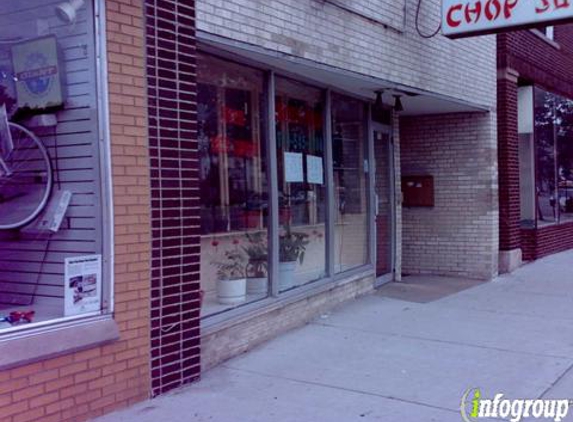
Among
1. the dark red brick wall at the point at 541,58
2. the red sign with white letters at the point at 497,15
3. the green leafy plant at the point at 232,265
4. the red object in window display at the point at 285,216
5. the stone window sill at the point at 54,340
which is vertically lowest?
the stone window sill at the point at 54,340

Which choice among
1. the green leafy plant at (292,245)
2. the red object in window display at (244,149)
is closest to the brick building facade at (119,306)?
the red object in window display at (244,149)

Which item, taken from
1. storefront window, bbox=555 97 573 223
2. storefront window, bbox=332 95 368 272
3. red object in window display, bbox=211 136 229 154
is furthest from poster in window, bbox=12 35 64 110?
storefront window, bbox=555 97 573 223

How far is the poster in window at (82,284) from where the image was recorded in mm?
4410

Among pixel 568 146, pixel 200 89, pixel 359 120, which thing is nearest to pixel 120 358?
pixel 200 89

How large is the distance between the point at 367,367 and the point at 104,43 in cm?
323

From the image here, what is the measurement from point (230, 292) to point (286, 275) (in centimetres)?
98

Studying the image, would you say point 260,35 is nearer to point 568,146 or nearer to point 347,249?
point 347,249

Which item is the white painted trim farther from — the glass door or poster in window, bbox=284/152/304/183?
the glass door

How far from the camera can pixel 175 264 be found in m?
5.00

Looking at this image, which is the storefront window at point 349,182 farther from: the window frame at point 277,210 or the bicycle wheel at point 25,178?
the bicycle wheel at point 25,178

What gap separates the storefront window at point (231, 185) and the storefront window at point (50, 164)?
1451 millimetres

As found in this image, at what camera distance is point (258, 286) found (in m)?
6.63

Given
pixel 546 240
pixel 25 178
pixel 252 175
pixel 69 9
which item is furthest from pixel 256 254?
pixel 546 240

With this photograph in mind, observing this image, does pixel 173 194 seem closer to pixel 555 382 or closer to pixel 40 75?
pixel 40 75
